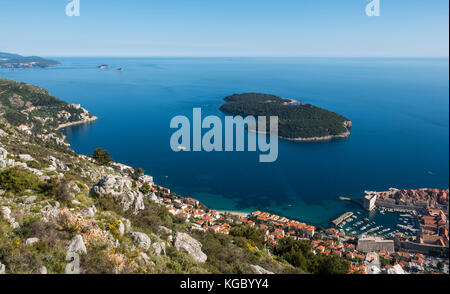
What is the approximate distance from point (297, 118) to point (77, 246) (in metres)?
48.8

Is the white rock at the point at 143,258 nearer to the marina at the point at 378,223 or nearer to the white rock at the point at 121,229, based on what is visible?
the white rock at the point at 121,229

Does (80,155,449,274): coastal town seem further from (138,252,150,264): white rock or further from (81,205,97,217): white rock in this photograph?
(138,252,150,264): white rock

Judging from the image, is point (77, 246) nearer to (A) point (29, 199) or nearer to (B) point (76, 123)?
(A) point (29, 199)

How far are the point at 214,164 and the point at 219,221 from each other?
50.4 ft

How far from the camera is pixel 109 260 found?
4.27 metres

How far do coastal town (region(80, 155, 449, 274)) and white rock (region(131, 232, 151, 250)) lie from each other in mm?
7530

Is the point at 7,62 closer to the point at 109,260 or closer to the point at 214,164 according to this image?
the point at 214,164

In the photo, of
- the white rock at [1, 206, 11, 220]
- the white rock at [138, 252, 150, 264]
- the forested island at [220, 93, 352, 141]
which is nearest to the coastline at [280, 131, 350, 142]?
the forested island at [220, 93, 352, 141]

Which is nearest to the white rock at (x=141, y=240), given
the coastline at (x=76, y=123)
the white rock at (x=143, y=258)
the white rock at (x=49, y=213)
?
the white rock at (x=143, y=258)

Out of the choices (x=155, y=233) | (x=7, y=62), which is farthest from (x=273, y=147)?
(x=7, y=62)

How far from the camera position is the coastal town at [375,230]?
15.2m

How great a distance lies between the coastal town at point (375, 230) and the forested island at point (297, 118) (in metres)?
20.5

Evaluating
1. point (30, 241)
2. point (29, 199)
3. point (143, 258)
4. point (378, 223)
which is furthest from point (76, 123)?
point (143, 258)

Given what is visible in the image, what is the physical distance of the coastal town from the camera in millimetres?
15164
